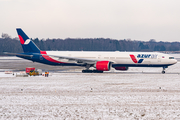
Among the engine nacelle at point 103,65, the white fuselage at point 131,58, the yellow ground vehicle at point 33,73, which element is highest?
the white fuselage at point 131,58

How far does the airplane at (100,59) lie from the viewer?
49.8 metres

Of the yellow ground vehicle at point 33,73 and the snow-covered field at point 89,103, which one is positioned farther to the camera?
the yellow ground vehicle at point 33,73

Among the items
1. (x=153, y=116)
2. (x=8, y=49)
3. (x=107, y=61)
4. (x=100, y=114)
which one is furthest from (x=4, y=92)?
(x=8, y=49)

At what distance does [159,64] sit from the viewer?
49.7 m

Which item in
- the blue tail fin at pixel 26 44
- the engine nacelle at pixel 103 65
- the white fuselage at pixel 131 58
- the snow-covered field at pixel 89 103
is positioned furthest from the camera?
the blue tail fin at pixel 26 44

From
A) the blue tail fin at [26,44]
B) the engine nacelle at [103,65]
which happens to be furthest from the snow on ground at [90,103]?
the blue tail fin at [26,44]

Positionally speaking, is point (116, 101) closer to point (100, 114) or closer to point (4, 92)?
point (100, 114)

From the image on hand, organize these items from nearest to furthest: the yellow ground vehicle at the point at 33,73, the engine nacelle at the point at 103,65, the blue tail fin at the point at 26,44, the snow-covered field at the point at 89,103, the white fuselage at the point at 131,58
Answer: the snow-covered field at the point at 89,103 → the yellow ground vehicle at the point at 33,73 → the engine nacelle at the point at 103,65 → the white fuselage at the point at 131,58 → the blue tail fin at the point at 26,44

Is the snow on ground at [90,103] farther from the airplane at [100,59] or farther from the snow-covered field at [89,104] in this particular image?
the airplane at [100,59]

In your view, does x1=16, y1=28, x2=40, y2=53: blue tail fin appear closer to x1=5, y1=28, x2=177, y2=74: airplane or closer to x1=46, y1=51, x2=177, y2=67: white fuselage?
x1=5, y1=28, x2=177, y2=74: airplane

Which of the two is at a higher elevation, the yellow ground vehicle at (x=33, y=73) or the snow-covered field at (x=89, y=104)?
the yellow ground vehicle at (x=33, y=73)

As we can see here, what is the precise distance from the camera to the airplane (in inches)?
1959

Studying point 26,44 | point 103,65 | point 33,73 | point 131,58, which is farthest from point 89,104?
point 26,44

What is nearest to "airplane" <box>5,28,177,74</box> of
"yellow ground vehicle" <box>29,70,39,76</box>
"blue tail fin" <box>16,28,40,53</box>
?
"blue tail fin" <box>16,28,40,53</box>
